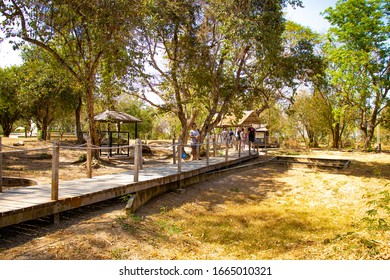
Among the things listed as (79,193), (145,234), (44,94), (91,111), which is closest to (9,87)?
(44,94)

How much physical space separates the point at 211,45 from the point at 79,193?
1178 cm

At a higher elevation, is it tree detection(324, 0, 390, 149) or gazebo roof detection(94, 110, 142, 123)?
tree detection(324, 0, 390, 149)

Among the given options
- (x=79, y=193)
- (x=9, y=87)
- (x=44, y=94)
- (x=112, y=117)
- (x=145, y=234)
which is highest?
(x=9, y=87)

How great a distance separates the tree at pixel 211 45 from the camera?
1221 centimetres

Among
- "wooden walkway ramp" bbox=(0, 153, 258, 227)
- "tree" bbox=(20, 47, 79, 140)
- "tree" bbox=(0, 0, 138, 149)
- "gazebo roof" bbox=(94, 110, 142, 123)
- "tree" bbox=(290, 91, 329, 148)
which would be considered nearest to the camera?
"wooden walkway ramp" bbox=(0, 153, 258, 227)

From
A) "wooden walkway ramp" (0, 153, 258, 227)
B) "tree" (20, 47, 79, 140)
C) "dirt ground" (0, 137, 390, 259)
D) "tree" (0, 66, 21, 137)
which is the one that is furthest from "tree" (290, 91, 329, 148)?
"tree" (0, 66, 21, 137)

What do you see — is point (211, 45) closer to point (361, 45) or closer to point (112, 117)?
point (112, 117)

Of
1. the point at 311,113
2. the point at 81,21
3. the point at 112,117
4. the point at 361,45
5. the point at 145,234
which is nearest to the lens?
the point at 145,234

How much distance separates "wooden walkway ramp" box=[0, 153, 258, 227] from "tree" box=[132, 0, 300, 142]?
19.5 feet

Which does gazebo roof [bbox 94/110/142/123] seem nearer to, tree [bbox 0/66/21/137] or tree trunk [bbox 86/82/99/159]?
tree trunk [bbox 86/82/99/159]

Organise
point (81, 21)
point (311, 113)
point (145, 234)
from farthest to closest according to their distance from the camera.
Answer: point (311, 113), point (81, 21), point (145, 234)

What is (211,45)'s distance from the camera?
51.9 feet

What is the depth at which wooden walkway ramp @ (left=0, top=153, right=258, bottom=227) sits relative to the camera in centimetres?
511

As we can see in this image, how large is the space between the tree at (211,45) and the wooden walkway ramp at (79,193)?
234 inches
